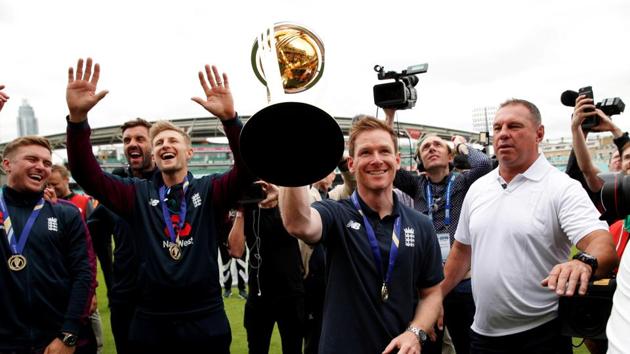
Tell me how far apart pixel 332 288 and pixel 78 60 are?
6.40ft

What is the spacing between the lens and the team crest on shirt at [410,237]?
2.46 metres

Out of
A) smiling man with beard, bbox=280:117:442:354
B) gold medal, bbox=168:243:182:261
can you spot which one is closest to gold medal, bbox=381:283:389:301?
smiling man with beard, bbox=280:117:442:354

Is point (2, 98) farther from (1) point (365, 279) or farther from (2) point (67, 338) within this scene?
(1) point (365, 279)

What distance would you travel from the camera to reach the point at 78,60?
279 cm

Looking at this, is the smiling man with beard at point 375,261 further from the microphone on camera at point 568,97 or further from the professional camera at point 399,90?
the microphone on camera at point 568,97

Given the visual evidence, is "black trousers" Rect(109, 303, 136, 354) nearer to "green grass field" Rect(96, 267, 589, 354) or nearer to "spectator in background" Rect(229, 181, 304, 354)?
"spectator in background" Rect(229, 181, 304, 354)

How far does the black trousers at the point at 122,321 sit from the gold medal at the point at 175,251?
3.86 ft

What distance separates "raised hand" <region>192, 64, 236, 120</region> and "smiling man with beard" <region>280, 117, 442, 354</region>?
76 cm

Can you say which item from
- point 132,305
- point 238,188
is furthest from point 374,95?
point 132,305

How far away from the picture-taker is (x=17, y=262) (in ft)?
10.6

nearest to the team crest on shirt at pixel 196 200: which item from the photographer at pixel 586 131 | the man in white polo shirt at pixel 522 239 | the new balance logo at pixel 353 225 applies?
the new balance logo at pixel 353 225

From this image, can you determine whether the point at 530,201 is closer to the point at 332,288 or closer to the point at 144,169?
the point at 332,288

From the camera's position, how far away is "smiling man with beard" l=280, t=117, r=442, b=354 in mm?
2299

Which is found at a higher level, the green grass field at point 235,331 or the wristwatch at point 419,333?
Result: the wristwatch at point 419,333
